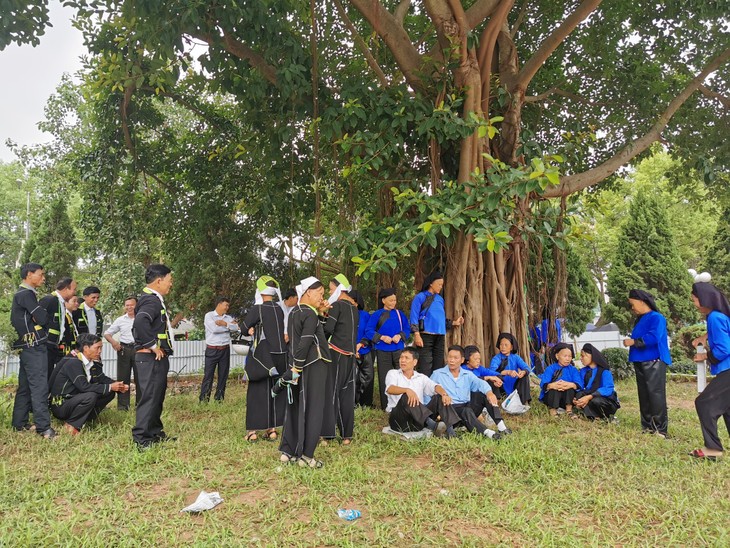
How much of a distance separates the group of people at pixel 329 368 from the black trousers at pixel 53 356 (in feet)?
0.04

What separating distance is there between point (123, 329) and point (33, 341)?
5.69 feet

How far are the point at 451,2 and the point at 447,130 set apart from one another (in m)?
1.59

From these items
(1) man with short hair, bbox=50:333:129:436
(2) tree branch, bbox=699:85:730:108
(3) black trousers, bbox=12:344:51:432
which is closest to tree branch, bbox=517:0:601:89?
(2) tree branch, bbox=699:85:730:108

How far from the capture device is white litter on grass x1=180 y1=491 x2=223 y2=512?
11.1 ft

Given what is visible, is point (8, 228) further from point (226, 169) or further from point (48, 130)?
point (226, 169)

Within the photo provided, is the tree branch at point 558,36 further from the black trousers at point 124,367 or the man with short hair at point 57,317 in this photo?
the black trousers at point 124,367

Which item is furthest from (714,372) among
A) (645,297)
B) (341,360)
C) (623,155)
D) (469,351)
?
(623,155)

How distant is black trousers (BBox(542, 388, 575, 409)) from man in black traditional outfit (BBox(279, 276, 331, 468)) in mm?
2933

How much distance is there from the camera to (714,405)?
171 inches

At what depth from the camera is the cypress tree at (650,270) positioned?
14.3 meters

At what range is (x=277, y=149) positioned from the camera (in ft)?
24.0

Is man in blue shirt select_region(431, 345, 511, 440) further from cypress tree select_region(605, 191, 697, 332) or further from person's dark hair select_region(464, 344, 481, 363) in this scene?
cypress tree select_region(605, 191, 697, 332)

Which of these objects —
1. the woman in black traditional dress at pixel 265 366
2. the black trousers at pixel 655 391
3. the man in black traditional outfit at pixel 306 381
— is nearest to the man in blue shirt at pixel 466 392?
the man in black traditional outfit at pixel 306 381

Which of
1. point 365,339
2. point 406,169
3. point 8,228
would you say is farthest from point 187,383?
point 8,228
